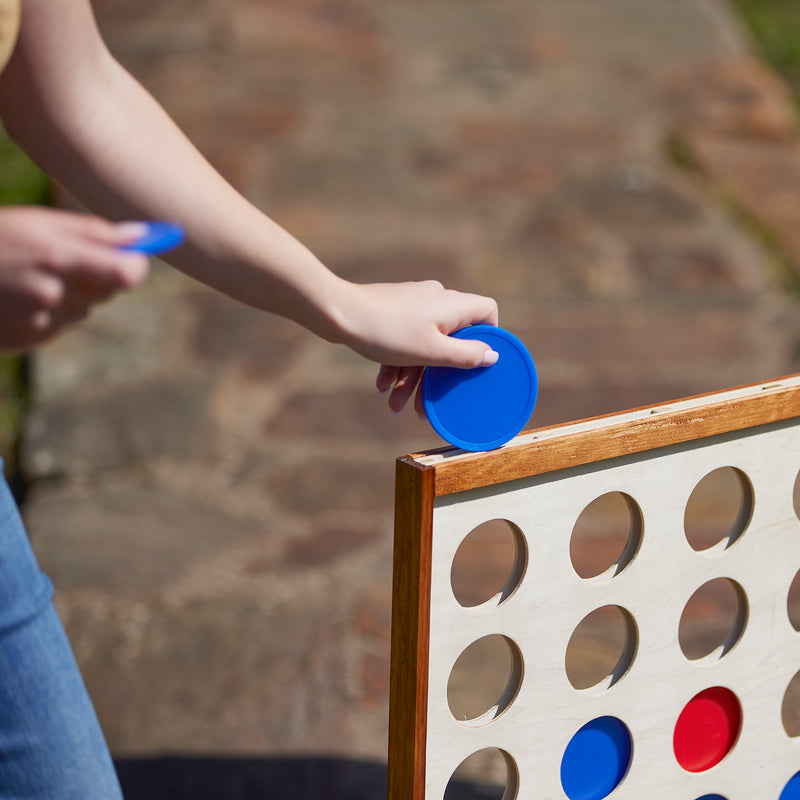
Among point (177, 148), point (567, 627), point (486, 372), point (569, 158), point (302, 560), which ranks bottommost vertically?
point (302, 560)

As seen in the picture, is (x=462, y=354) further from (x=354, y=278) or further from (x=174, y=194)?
(x=354, y=278)

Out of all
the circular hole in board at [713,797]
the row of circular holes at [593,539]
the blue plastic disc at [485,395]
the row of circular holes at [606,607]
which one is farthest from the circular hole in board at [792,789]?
the row of circular holes at [593,539]

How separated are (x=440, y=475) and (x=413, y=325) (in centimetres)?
12

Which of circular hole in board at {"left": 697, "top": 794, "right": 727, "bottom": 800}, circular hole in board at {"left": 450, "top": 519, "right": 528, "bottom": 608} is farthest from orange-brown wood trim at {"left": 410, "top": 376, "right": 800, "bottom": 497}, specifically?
circular hole in board at {"left": 450, "top": 519, "right": 528, "bottom": 608}

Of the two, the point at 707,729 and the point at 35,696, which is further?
the point at 707,729

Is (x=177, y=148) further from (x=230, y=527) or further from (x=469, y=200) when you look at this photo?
(x=469, y=200)

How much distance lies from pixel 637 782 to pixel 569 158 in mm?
2959

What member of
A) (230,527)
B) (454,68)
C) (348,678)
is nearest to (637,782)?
(348,678)

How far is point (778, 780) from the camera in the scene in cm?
113

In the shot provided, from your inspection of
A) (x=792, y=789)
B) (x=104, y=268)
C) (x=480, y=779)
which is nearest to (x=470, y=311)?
(x=104, y=268)

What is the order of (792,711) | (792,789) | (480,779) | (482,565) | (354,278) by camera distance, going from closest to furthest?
1. (792,789)
2. (480,779)
3. (792,711)
4. (482,565)
5. (354,278)

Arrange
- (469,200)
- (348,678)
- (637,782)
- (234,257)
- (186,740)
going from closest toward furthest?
(234,257), (637,782), (186,740), (348,678), (469,200)

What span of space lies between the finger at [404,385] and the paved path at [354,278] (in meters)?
0.76

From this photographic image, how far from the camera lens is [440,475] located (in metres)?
0.84
